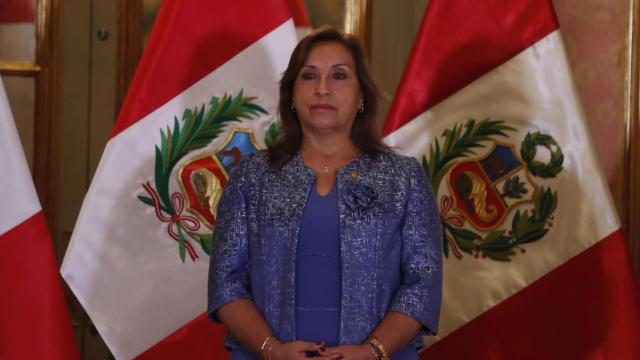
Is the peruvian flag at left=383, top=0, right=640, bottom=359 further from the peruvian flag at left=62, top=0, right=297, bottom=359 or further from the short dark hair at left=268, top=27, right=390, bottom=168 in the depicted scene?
the short dark hair at left=268, top=27, right=390, bottom=168

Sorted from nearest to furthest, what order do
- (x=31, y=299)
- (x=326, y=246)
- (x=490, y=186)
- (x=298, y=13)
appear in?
(x=326, y=246) < (x=31, y=299) < (x=490, y=186) < (x=298, y=13)

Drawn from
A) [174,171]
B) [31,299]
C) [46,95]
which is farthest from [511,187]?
[46,95]

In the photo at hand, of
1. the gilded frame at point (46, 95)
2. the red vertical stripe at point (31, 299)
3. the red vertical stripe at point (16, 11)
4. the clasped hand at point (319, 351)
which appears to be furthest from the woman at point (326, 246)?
the red vertical stripe at point (16, 11)

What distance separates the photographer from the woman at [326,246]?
1.91 m

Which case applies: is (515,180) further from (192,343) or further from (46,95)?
(46,95)

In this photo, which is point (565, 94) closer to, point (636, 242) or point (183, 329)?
point (636, 242)

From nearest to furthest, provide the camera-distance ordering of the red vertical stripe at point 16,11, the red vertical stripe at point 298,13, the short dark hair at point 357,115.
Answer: the short dark hair at point 357,115, the red vertical stripe at point 298,13, the red vertical stripe at point 16,11

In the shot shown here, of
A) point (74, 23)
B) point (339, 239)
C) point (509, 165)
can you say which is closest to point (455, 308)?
point (509, 165)

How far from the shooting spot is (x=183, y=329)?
8.42 feet

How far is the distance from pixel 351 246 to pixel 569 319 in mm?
975

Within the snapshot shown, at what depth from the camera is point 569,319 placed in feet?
8.53

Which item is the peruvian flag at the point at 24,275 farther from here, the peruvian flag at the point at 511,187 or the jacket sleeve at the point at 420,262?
the peruvian flag at the point at 511,187

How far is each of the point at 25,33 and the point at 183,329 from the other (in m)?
1.23

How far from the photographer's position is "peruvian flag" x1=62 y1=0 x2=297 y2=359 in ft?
8.23
